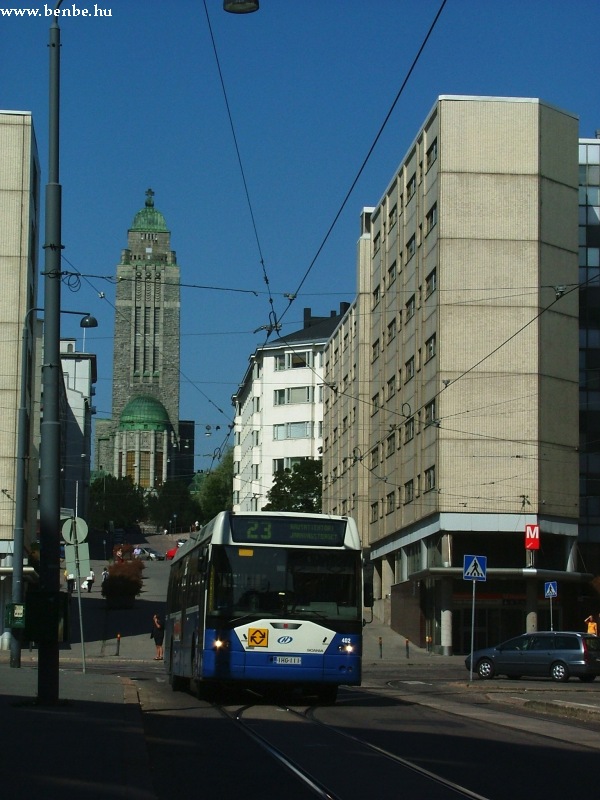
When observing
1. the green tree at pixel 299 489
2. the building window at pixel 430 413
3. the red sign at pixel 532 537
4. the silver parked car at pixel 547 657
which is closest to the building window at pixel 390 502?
the building window at pixel 430 413

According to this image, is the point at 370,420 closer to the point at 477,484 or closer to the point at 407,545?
the point at 407,545

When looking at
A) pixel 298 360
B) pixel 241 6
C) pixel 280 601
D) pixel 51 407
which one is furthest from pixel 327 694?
pixel 298 360

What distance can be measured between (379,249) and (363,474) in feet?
39.8

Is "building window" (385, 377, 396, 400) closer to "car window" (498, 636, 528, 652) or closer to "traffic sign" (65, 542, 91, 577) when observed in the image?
"car window" (498, 636, 528, 652)

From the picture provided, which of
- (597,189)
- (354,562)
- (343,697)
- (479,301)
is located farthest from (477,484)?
(354,562)

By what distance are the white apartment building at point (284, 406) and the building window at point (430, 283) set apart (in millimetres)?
54219

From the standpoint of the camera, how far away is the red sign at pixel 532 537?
51375 mm

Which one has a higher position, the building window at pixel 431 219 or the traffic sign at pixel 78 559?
the building window at pixel 431 219

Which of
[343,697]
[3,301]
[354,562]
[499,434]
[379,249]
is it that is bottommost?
[343,697]

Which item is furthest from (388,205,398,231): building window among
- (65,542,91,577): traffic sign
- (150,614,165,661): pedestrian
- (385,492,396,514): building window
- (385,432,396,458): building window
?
(65,542,91,577): traffic sign

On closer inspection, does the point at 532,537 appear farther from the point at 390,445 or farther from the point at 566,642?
the point at 566,642

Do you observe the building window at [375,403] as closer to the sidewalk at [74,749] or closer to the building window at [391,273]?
the building window at [391,273]

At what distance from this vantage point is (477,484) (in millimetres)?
52812

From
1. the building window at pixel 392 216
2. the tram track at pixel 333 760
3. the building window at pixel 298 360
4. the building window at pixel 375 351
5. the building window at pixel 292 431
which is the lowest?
the tram track at pixel 333 760
